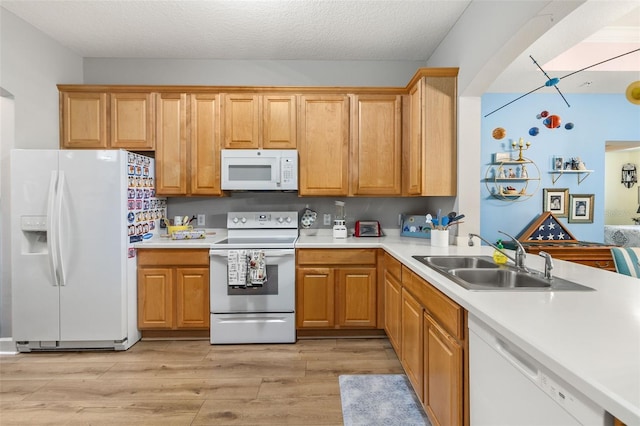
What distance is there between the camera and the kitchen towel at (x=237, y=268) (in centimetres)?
282

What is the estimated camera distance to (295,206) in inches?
142

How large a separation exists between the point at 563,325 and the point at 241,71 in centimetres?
354

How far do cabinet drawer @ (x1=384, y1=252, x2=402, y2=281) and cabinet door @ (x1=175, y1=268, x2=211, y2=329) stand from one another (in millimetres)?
1595

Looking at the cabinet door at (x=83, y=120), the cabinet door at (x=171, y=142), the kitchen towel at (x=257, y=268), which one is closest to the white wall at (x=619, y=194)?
the kitchen towel at (x=257, y=268)

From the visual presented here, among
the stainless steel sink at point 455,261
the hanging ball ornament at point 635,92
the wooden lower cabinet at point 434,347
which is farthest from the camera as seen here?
the stainless steel sink at point 455,261

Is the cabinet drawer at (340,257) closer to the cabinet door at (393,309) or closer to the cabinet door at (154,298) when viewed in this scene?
the cabinet door at (393,309)

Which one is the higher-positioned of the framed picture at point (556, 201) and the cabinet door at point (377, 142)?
the cabinet door at point (377, 142)

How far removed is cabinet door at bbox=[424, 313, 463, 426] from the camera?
4.51 ft

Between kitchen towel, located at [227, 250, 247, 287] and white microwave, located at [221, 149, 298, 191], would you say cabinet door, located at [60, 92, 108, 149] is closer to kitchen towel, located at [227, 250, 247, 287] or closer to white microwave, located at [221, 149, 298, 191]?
white microwave, located at [221, 149, 298, 191]

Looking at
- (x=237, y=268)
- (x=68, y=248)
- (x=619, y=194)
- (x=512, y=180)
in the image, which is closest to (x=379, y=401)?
(x=237, y=268)

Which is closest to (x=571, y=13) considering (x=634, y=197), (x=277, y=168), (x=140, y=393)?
(x=277, y=168)

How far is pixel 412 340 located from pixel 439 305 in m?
0.57

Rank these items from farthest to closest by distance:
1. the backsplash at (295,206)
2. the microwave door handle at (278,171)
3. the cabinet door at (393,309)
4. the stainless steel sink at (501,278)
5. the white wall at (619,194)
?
1. the white wall at (619,194)
2. the backsplash at (295,206)
3. the microwave door handle at (278,171)
4. the cabinet door at (393,309)
5. the stainless steel sink at (501,278)

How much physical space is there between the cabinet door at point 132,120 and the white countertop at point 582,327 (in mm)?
2931
